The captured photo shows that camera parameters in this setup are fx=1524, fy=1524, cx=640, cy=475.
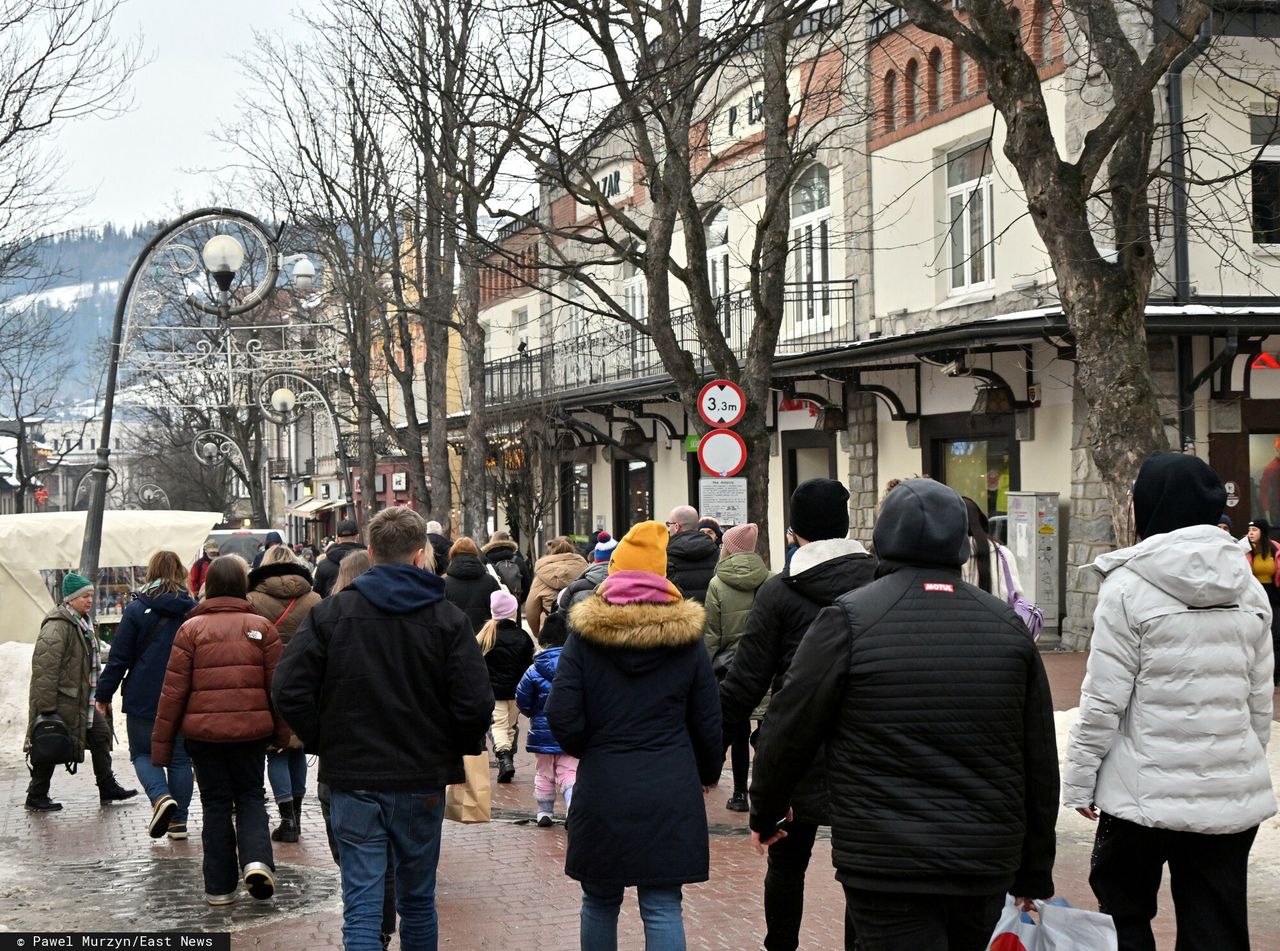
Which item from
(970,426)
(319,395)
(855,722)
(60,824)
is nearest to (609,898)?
(855,722)

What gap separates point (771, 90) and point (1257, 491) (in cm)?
746

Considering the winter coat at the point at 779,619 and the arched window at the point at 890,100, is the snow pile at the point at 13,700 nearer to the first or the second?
the winter coat at the point at 779,619

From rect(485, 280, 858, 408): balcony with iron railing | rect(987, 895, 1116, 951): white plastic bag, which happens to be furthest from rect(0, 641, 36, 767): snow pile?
rect(987, 895, 1116, 951): white plastic bag

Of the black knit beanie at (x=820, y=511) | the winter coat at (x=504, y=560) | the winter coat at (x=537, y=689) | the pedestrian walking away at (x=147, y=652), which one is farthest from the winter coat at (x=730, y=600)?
the winter coat at (x=504, y=560)

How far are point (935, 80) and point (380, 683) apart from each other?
1736cm

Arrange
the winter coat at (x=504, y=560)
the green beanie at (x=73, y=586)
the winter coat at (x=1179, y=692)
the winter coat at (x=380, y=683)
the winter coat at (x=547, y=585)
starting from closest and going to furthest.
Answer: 1. the winter coat at (x=1179, y=692)
2. the winter coat at (x=380, y=683)
3. the green beanie at (x=73, y=586)
4. the winter coat at (x=547, y=585)
5. the winter coat at (x=504, y=560)

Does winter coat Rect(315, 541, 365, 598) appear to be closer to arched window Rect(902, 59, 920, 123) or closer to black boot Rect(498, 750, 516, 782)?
black boot Rect(498, 750, 516, 782)

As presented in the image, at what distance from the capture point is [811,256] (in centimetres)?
2494

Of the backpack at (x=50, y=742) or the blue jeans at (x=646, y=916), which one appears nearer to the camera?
the blue jeans at (x=646, y=916)

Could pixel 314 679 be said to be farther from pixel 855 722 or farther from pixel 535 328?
pixel 535 328

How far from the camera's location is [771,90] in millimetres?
14906

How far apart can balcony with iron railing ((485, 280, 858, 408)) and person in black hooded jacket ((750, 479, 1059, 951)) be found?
582 inches

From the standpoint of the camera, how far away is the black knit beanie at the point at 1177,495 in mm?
4848

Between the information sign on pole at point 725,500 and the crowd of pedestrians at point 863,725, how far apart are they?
24.6 feet
